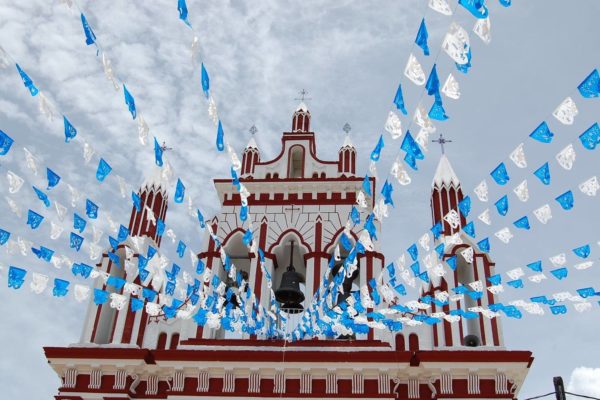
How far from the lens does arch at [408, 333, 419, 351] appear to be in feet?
52.1

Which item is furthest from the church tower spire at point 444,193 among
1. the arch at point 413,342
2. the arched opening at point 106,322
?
the arched opening at point 106,322

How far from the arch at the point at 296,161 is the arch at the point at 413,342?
20.7 feet

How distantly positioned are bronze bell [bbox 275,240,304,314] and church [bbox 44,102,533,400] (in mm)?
31

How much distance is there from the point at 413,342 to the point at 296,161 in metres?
7.45

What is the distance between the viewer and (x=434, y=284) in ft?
A: 54.0

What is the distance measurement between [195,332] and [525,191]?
30.2 feet

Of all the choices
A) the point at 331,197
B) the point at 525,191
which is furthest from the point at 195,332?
the point at 525,191

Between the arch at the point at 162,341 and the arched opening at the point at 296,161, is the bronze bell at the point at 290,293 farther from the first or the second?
A: the arched opening at the point at 296,161

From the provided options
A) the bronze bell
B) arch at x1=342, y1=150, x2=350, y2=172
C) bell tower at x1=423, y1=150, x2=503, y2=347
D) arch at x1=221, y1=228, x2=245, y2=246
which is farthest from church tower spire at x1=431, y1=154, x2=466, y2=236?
arch at x1=221, y1=228, x2=245, y2=246

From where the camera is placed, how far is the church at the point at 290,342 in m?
14.5

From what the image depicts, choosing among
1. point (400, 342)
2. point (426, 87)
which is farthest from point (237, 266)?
point (426, 87)

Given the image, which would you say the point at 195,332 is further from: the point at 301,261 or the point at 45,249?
the point at 45,249

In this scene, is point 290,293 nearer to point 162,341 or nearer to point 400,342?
point 400,342

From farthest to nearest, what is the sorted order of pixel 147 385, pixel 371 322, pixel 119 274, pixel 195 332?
pixel 119 274
pixel 195 332
pixel 147 385
pixel 371 322
